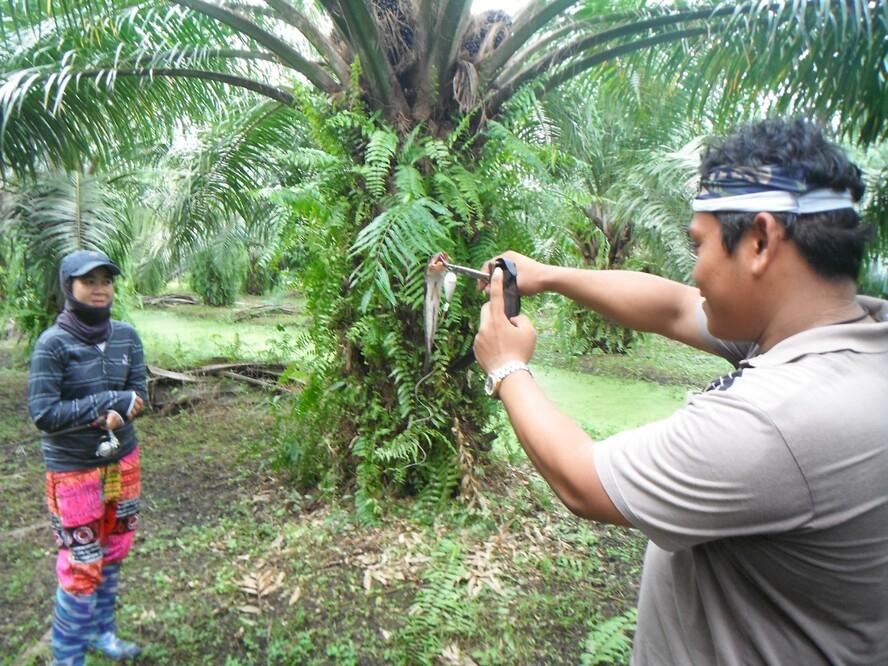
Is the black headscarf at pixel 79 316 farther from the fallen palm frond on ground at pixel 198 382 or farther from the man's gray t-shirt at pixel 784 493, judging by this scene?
the fallen palm frond on ground at pixel 198 382

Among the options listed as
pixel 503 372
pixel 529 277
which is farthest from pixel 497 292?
pixel 529 277

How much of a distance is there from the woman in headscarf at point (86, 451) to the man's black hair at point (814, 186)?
2312 millimetres

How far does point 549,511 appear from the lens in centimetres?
381

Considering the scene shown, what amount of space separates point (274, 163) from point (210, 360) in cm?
350

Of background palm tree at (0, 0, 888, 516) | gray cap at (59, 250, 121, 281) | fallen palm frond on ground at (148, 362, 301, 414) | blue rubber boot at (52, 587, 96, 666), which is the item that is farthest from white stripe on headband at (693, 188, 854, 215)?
fallen palm frond on ground at (148, 362, 301, 414)

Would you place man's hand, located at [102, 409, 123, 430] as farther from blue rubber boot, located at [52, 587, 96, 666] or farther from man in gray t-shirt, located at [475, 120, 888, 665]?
man in gray t-shirt, located at [475, 120, 888, 665]

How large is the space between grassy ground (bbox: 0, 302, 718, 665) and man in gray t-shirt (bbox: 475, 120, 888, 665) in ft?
5.47

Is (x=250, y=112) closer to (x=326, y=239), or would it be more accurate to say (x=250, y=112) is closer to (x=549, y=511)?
(x=326, y=239)

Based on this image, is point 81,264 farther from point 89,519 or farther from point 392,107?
point 392,107

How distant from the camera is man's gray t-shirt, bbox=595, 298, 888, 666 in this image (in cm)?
87

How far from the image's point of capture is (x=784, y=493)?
0.87m

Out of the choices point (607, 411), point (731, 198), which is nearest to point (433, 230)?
point (731, 198)

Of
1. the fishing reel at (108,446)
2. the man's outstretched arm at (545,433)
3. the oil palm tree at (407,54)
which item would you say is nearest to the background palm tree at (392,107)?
the oil palm tree at (407,54)

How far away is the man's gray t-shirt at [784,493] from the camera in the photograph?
0.87 meters
